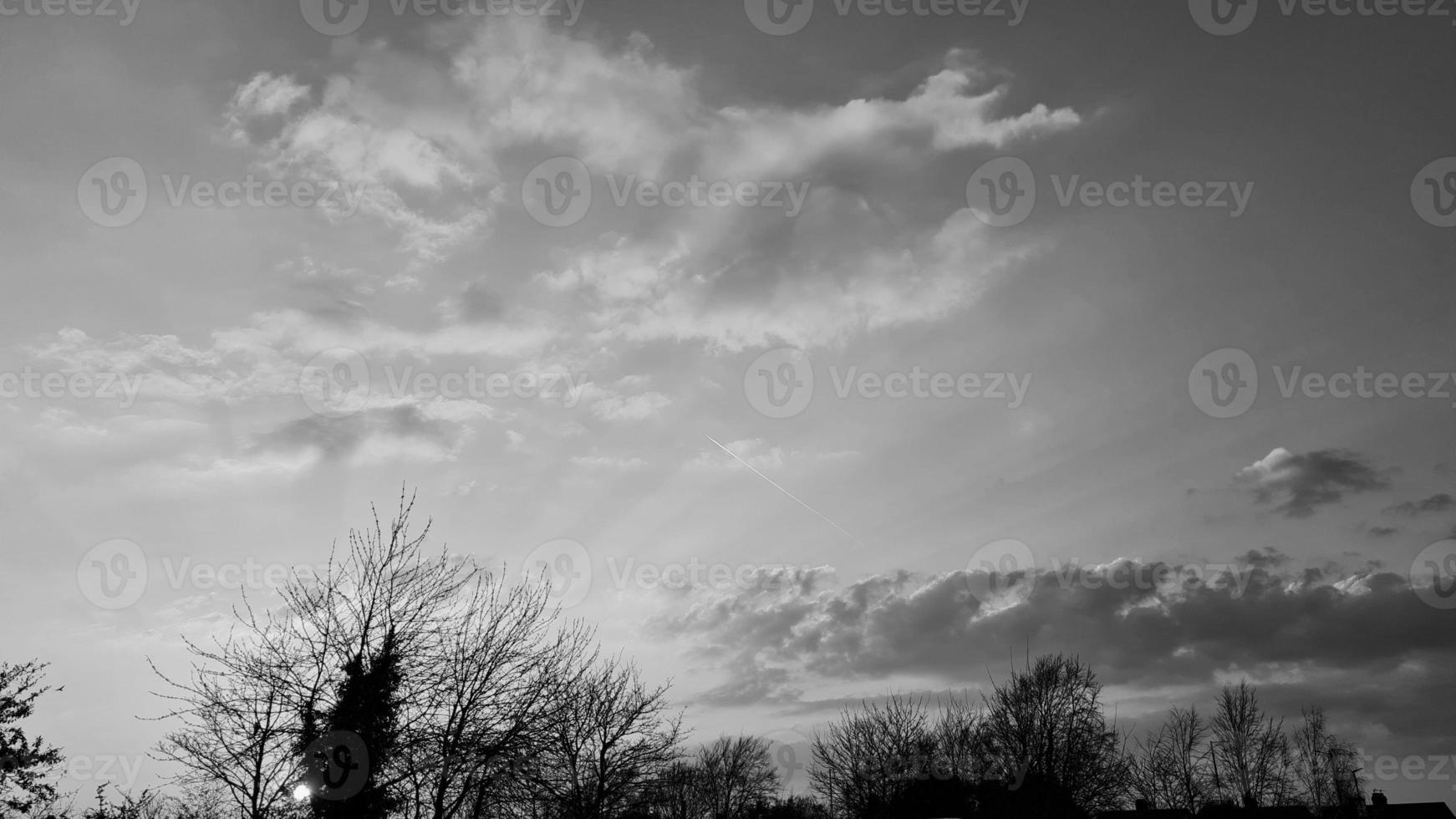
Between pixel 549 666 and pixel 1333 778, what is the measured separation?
70122 millimetres

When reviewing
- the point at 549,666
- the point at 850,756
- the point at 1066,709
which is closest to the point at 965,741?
the point at 850,756

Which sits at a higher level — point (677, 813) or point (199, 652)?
point (199, 652)

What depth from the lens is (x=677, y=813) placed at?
57281mm

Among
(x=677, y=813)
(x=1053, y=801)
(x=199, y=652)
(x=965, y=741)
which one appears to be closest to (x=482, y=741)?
(x=199, y=652)

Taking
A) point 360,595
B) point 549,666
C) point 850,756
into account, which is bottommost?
point 850,756

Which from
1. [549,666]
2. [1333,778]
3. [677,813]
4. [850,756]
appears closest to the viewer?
[549,666]

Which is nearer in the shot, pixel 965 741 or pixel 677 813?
pixel 965 741

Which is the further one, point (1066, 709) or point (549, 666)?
point (1066, 709)

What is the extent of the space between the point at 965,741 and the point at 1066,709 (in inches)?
428

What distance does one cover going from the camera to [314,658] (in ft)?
56.6

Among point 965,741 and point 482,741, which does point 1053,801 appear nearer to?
point 965,741

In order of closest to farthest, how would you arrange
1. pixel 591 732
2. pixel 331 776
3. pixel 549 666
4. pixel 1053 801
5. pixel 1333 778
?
pixel 331 776, pixel 549 666, pixel 591 732, pixel 1053 801, pixel 1333 778

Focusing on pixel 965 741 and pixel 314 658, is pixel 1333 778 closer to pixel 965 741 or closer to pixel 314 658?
pixel 965 741

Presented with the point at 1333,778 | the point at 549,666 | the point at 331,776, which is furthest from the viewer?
the point at 1333,778
